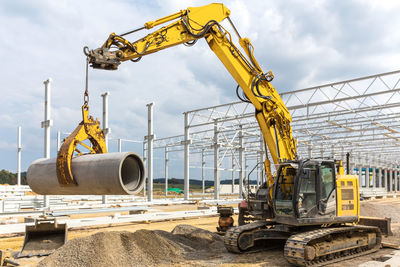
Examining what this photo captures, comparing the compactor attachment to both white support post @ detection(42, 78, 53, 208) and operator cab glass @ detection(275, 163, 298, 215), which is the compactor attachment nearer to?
operator cab glass @ detection(275, 163, 298, 215)

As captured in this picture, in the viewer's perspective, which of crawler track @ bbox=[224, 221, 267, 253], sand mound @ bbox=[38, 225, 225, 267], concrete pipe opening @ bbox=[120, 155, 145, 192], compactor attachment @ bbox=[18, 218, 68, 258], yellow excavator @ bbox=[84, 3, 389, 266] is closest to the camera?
concrete pipe opening @ bbox=[120, 155, 145, 192]

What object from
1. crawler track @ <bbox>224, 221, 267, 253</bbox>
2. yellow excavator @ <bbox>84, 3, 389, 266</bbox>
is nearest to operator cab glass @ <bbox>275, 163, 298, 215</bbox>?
yellow excavator @ <bbox>84, 3, 389, 266</bbox>

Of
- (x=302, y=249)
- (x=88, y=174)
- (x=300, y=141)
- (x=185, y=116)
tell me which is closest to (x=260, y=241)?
(x=302, y=249)

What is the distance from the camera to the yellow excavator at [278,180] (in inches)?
362

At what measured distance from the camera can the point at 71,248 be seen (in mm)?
8914

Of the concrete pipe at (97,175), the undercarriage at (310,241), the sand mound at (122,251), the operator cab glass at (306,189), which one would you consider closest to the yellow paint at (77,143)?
the concrete pipe at (97,175)

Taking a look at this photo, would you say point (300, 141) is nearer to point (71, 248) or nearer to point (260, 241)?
point (260, 241)

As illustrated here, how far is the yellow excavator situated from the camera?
Answer: 9195mm

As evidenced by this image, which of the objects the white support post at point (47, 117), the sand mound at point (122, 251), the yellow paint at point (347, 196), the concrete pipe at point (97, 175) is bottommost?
the sand mound at point (122, 251)

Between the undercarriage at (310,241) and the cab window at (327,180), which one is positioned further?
the cab window at (327,180)

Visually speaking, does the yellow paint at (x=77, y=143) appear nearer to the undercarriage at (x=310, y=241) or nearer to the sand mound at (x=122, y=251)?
the sand mound at (x=122, y=251)

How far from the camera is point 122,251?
30.0 feet

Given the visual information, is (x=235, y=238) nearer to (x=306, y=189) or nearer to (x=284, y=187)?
(x=284, y=187)

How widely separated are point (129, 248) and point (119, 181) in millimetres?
3648
